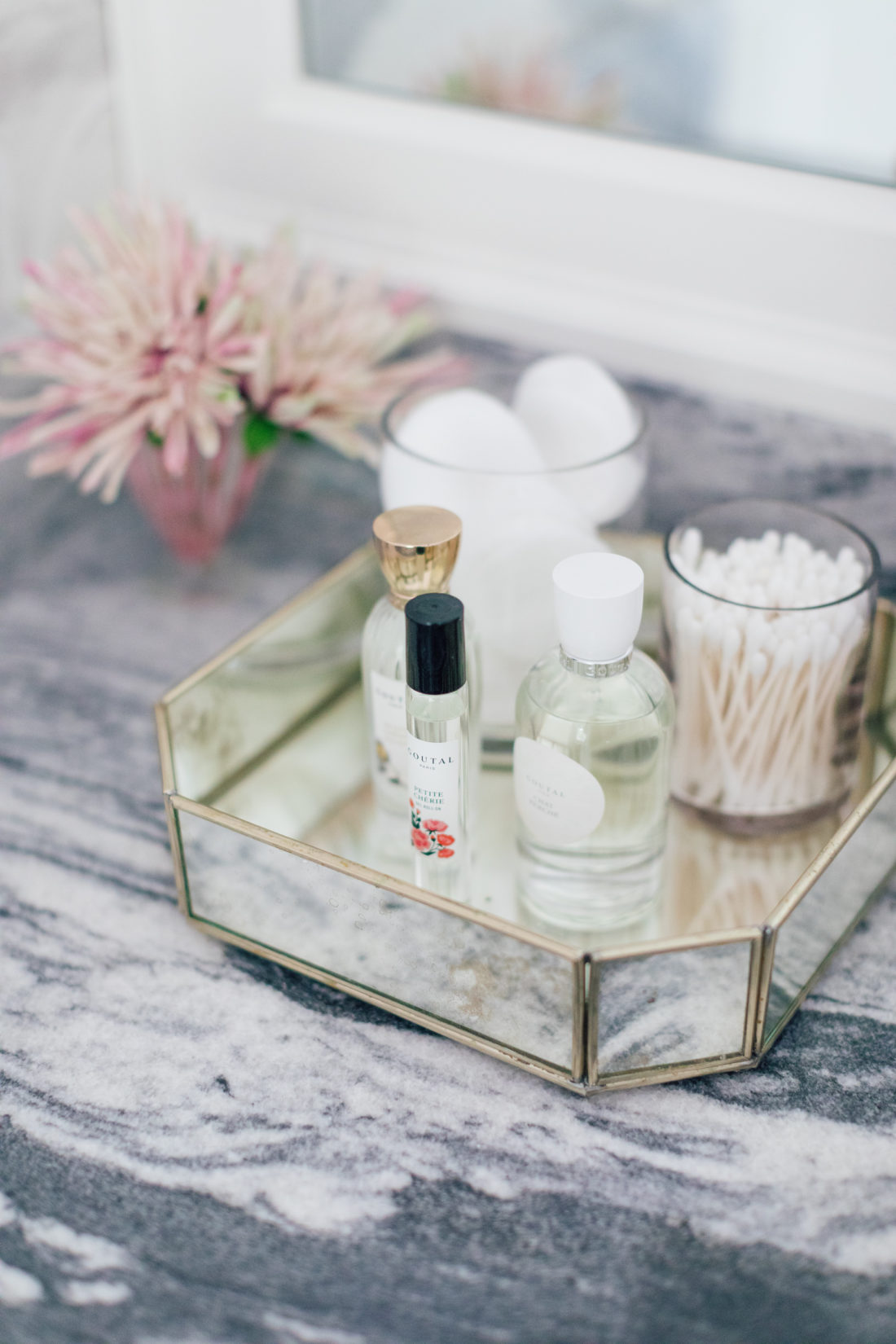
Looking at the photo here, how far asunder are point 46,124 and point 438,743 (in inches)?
21.8

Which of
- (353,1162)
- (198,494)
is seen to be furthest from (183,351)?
(353,1162)

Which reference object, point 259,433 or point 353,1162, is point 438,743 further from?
point 259,433

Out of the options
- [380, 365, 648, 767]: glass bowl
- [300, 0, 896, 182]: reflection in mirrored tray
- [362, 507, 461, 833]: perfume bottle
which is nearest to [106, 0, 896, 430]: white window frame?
[300, 0, 896, 182]: reflection in mirrored tray

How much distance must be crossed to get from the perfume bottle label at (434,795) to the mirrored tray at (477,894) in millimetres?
31

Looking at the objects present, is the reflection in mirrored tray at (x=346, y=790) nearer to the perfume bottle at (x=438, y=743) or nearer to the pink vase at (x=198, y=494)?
the perfume bottle at (x=438, y=743)

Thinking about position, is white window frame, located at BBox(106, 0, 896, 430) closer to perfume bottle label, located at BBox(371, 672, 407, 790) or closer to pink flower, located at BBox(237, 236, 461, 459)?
pink flower, located at BBox(237, 236, 461, 459)

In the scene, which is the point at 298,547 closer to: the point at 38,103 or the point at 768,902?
the point at 38,103

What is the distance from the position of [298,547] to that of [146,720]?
0.20 meters

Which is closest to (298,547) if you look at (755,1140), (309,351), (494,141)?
(309,351)

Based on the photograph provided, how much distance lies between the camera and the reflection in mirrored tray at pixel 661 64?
30.2 inches

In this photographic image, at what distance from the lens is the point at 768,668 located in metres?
0.64

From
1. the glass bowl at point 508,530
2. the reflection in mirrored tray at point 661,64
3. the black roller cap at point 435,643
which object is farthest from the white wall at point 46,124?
the black roller cap at point 435,643

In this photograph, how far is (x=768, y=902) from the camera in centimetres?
66

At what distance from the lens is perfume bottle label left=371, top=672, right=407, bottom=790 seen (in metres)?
0.64
